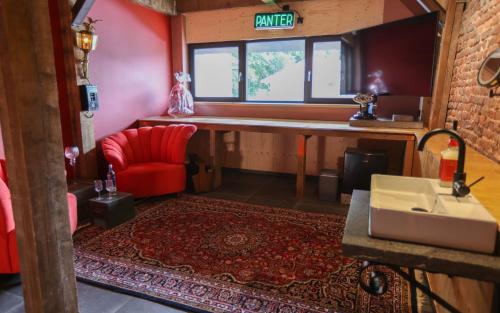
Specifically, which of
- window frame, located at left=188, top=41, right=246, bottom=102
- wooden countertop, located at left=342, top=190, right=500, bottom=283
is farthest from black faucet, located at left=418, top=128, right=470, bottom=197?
window frame, located at left=188, top=41, right=246, bottom=102

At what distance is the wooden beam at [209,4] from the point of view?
4.55 metres

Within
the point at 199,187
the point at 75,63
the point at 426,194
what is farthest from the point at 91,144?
the point at 426,194

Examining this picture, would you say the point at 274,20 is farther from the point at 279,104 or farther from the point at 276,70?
the point at 279,104

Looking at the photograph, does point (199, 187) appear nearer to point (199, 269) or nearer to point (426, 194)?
point (199, 269)

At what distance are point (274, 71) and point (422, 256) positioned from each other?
155 inches

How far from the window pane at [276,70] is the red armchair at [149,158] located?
1412 mm

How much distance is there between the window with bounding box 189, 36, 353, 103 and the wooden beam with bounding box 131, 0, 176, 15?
56cm

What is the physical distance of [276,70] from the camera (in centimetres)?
470

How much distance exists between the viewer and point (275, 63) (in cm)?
470

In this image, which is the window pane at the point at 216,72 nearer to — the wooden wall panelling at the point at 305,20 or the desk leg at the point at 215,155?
the wooden wall panelling at the point at 305,20

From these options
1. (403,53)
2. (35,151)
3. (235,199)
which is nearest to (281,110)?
(235,199)

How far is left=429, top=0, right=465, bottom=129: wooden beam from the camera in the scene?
2.78 meters

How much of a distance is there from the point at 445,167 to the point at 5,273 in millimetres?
2620

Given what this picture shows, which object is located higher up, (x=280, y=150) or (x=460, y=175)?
(x=460, y=175)
